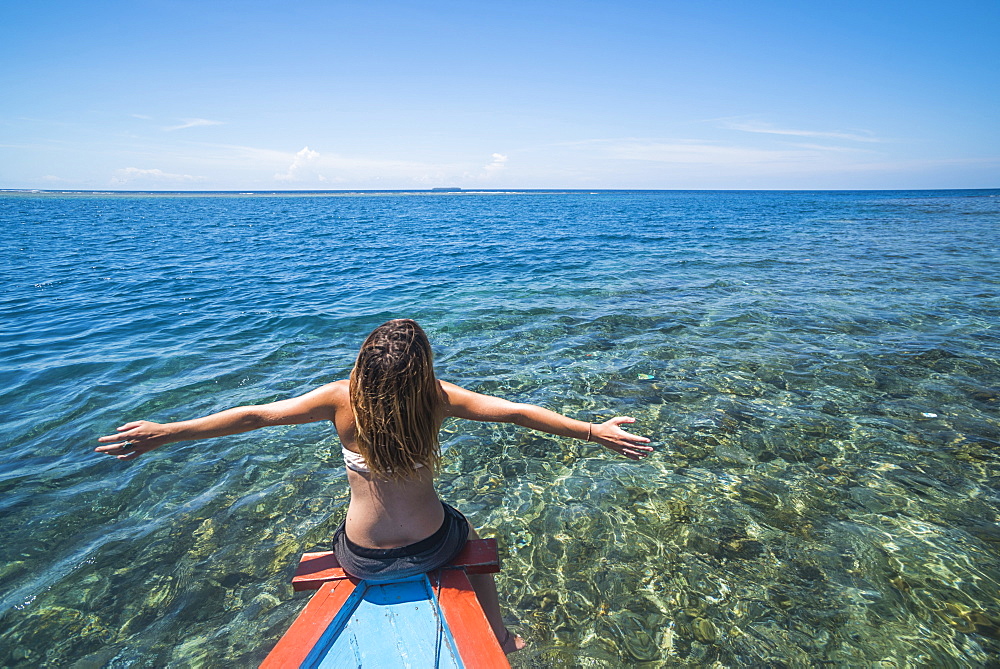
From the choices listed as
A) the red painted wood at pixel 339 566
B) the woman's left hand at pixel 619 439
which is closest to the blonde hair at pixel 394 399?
the red painted wood at pixel 339 566

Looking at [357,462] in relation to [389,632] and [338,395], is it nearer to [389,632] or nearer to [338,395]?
[338,395]

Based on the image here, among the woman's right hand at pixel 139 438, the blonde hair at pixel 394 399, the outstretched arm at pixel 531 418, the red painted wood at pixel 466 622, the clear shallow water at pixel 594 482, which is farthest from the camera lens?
the clear shallow water at pixel 594 482

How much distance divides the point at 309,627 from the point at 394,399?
1.39 m

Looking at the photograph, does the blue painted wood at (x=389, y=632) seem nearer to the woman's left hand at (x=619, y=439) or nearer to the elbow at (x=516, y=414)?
the elbow at (x=516, y=414)

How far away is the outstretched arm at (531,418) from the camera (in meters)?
→ 3.23

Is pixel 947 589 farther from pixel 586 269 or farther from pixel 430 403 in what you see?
pixel 586 269

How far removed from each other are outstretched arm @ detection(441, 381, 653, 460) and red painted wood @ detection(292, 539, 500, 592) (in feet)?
2.94

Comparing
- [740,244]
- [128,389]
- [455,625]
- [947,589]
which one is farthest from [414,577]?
[740,244]

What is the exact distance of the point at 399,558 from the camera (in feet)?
10.0

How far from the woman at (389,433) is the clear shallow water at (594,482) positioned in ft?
4.93

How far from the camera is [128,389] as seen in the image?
8484 mm

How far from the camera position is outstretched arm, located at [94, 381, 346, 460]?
9.86 feet

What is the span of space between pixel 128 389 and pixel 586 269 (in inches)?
609

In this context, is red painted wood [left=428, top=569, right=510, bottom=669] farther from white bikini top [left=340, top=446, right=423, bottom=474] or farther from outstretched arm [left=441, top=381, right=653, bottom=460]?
outstretched arm [left=441, top=381, right=653, bottom=460]
